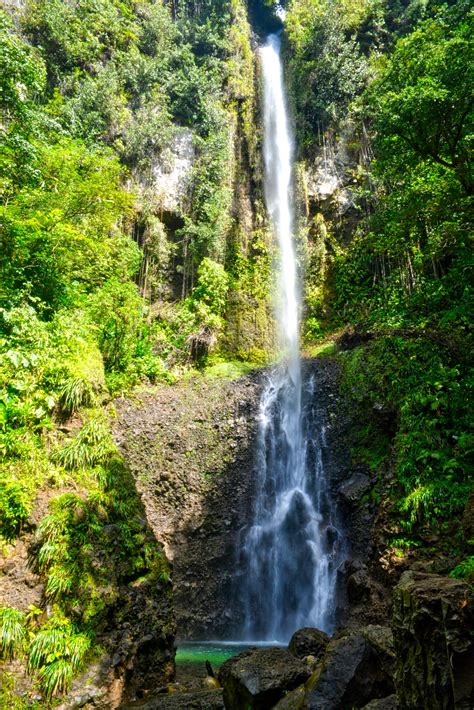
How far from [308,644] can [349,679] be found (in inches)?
79.8

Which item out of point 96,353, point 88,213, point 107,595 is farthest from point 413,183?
point 107,595

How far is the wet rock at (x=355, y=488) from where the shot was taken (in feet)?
30.5

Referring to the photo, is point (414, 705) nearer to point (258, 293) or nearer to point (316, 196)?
point (258, 293)

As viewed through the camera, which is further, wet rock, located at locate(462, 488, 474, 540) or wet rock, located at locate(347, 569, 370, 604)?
wet rock, located at locate(347, 569, 370, 604)

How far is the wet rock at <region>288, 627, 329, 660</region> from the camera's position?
5.75 m

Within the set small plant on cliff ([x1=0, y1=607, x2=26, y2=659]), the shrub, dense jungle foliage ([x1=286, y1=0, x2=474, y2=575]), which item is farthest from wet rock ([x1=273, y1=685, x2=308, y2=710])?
the shrub

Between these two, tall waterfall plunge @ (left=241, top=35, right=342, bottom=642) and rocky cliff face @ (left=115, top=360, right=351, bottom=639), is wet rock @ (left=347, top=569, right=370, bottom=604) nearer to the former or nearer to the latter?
rocky cliff face @ (left=115, top=360, right=351, bottom=639)

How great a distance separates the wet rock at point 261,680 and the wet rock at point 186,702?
19 centimetres

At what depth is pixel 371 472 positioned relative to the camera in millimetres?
9516

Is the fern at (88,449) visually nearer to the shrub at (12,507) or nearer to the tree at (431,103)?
the shrub at (12,507)

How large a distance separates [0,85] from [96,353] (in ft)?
20.3

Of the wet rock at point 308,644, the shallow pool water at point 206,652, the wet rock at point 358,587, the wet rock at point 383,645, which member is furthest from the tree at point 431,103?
the shallow pool water at point 206,652

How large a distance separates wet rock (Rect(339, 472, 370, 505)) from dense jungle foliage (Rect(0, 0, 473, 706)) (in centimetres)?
56

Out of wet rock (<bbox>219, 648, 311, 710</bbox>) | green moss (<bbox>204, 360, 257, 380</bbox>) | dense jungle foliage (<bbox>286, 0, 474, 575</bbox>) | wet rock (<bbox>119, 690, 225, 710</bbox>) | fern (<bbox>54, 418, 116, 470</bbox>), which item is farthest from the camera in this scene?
green moss (<bbox>204, 360, 257, 380</bbox>)
